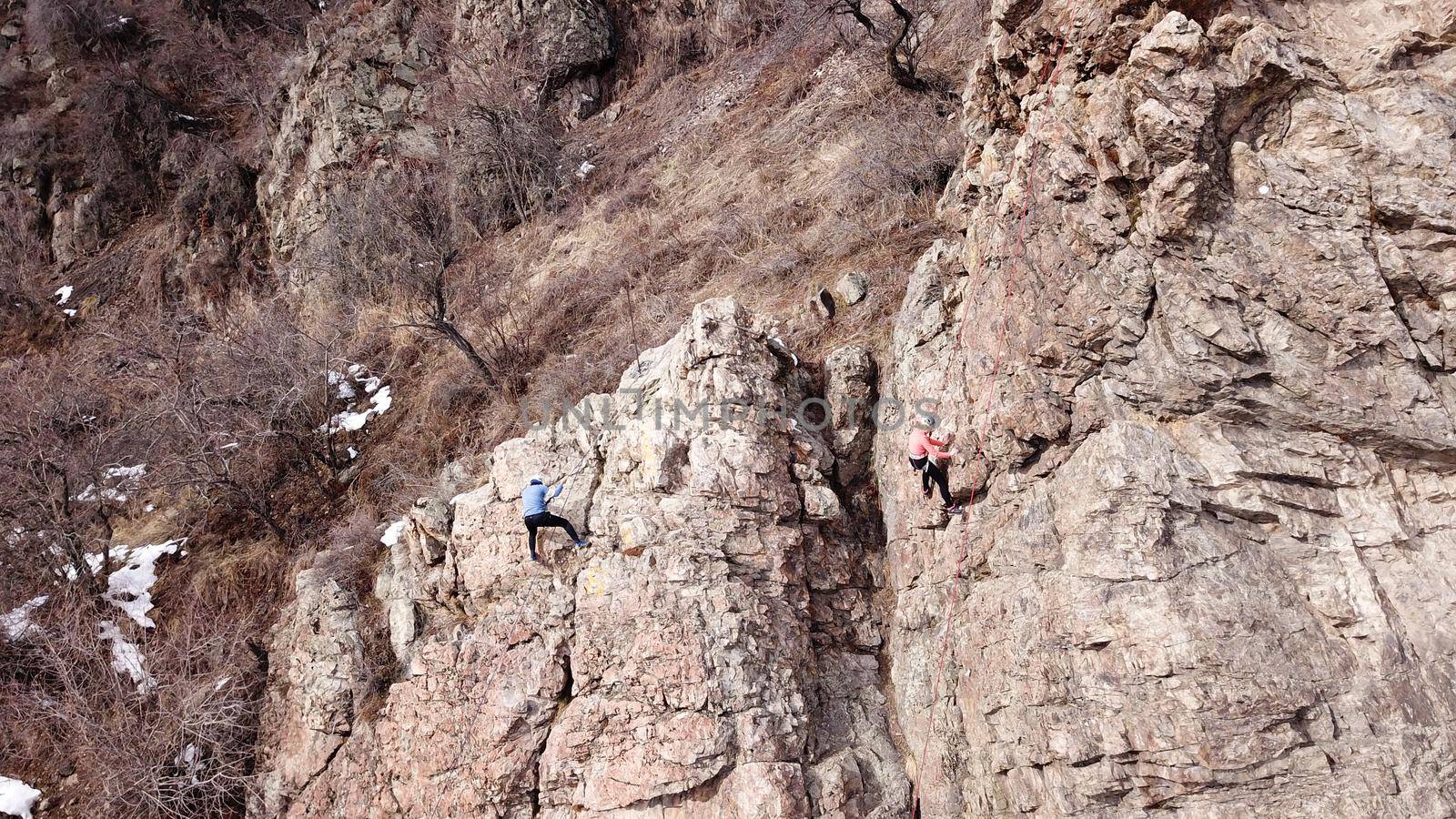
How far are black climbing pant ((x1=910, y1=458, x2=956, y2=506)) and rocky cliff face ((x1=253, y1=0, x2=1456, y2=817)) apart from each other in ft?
0.75

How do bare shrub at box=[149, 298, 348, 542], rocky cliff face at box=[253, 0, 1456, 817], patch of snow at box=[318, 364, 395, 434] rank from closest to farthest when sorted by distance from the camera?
rocky cliff face at box=[253, 0, 1456, 817]
bare shrub at box=[149, 298, 348, 542]
patch of snow at box=[318, 364, 395, 434]

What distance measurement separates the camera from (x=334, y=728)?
894cm

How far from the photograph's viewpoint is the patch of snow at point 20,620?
11031mm

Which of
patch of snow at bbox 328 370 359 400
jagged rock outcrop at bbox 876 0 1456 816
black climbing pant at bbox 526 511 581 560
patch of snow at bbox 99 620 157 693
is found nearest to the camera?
jagged rock outcrop at bbox 876 0 1456 816

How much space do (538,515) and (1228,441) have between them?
5827mm

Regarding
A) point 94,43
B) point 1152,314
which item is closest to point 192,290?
point 94,43

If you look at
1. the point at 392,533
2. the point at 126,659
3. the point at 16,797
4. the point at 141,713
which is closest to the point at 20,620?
the point at 126,659

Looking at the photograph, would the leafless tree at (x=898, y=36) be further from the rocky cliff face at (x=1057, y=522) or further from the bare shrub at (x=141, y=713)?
the bare shrub at (x=141, y=713)

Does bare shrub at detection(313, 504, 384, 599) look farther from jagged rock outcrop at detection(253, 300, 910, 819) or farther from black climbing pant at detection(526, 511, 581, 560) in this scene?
black climbing pant at detection(526, 511, 581, 560)

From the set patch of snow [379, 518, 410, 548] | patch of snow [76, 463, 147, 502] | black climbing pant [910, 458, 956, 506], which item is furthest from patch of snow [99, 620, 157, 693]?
black climbing pant [910, 458, 956, 506]

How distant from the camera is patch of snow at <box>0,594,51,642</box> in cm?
1103

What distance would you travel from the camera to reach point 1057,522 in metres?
6.22

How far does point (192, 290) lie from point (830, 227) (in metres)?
16.4

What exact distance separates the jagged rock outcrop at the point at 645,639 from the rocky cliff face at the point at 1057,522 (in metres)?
0.03
